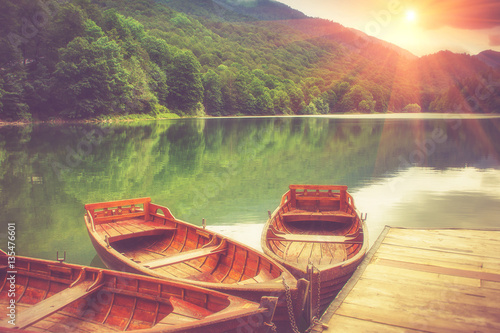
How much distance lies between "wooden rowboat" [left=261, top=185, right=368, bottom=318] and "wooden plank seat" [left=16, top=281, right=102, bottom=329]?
10.8 ft

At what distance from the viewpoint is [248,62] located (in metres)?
158

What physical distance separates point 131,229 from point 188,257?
2945 mm

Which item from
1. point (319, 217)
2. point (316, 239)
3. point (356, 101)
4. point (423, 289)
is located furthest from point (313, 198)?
point (356, 101)

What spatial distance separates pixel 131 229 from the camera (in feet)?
32.1

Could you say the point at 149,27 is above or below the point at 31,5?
above

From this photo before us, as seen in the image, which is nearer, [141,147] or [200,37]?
[141,147]

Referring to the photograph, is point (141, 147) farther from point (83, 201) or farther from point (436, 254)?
point (436, 254)

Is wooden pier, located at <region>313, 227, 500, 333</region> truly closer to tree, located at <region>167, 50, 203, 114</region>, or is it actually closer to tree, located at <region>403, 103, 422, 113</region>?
tree, located at <region>167, 50, 203, 114</region>

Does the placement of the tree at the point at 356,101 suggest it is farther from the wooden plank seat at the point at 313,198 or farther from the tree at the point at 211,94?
the wooden plank seat at the point at 313,198

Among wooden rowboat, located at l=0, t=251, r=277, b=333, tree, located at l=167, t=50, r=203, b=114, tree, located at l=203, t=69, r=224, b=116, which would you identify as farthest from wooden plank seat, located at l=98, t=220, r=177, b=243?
tree, located at l=203, t=69, r=224, b=116

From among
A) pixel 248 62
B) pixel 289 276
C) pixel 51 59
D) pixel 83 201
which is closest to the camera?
pixel 289 276

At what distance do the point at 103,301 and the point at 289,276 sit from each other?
9.66 ft

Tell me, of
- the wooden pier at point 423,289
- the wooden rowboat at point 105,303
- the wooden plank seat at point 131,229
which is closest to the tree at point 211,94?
the wooden plank seat at point 131,229

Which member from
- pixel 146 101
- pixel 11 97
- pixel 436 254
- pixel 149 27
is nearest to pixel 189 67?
pixel 146 101
